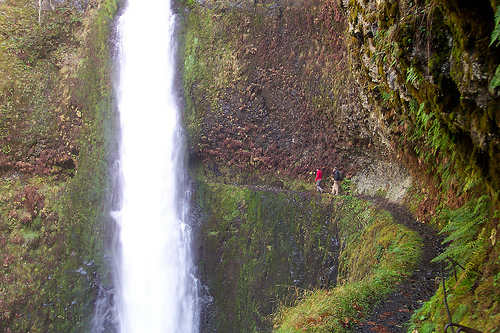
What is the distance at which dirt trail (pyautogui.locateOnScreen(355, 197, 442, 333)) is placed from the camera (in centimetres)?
443

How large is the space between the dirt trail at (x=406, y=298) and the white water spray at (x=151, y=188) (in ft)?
32.6

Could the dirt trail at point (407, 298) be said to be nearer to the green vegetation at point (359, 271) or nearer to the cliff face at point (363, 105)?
the green vegetation at point (359, 271)

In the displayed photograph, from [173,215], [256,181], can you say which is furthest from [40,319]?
[256,181]

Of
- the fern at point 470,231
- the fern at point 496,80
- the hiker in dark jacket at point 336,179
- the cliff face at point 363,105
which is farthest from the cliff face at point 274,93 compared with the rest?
the fern at point 496,80

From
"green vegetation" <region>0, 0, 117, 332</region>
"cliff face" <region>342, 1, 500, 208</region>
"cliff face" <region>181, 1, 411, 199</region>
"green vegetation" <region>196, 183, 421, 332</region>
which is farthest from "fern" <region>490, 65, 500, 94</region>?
"green vegetation" <region>0, 0, 117, 332</region>

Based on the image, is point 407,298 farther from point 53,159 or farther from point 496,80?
point 53,159

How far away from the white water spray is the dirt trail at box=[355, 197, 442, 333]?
9.95 m

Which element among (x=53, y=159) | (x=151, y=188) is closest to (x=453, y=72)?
(x=151, y=188)

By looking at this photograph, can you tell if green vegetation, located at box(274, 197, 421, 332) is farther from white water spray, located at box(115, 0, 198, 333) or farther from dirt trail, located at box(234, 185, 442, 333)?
white water spray, located at box(115, 0, 198, 333)

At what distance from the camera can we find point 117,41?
16109mm

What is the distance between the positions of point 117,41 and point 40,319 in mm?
12489

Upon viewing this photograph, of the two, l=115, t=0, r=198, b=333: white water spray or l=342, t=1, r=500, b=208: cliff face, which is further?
l=115, t=0, r=198, b=333: white water spray

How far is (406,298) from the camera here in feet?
16.5

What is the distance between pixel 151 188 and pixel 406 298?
11.7m
